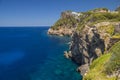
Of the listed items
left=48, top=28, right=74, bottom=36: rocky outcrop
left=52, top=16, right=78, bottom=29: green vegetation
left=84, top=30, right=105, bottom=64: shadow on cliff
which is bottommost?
left=48, top=28, right=74, bottom=36: rocky outcrop

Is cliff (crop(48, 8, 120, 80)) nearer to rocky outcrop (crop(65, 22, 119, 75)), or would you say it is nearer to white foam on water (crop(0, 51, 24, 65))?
rocky outcrop (crop(65, 22, 119, 75))

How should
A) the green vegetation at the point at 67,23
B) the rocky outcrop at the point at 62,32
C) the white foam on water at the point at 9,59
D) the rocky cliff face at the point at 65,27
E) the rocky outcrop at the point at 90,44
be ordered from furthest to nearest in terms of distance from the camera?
the green vegetation at the point at 67,23
the rocky cliff face at the point at 65,27
the rocky outcrop at the point at 62,32
the white foam on water at the point at 9,59
the rocky outcrop at the point at 90,44

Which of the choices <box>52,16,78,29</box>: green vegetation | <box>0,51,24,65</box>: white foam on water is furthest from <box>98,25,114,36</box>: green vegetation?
<box>52,16,78,29</box>: green vegetation

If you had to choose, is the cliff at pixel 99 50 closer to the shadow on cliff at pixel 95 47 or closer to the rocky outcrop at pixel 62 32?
the shadow on cliff at pixel 95 47

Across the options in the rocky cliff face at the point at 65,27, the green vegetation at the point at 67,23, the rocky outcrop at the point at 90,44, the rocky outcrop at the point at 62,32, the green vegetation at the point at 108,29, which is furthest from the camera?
the green vegetation at the point at 67,23

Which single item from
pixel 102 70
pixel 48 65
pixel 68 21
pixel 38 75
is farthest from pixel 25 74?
pixel 68 21

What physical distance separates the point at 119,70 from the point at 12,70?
39692mm

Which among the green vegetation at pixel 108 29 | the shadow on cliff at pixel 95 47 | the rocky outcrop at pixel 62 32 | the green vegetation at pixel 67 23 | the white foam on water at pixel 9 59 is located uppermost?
the green vegetation at pixel 108 29

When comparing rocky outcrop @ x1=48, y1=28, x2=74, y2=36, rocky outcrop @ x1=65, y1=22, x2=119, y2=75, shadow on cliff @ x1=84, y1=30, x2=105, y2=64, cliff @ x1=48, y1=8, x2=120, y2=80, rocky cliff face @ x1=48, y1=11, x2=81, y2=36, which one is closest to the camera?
cliff @ x1=48, y1=8, x2=120, y2=80

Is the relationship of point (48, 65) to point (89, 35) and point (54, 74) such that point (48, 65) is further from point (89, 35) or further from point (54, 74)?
point (89, 35)

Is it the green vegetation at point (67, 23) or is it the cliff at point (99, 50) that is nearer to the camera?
the cliff at point (99, 50)

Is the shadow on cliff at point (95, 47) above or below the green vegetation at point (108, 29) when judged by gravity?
below

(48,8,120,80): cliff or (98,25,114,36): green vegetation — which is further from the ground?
(98,25,114,36): green vegetation

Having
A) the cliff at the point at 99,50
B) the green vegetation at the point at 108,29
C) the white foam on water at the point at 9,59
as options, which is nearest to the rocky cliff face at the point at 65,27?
the white foam on water at the point at 9,59
